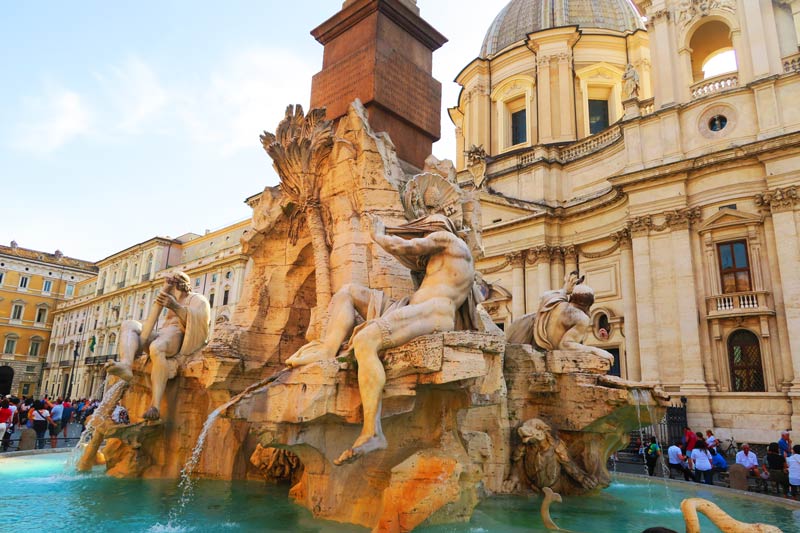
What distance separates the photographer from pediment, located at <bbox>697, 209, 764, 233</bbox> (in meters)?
18.1

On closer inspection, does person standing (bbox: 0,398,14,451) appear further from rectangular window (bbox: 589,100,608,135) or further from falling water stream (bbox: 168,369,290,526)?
rectangular window (bbox: 589,100,608,135)

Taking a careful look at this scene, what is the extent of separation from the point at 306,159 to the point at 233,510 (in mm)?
4111

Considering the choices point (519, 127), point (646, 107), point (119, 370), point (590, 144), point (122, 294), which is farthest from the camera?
point (122, 294)

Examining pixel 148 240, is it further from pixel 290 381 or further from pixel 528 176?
pixel 290 381

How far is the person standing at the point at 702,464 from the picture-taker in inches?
383

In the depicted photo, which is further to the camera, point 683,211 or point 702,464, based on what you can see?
point 683,211

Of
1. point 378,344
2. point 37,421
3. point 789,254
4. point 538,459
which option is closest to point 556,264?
point 789,254

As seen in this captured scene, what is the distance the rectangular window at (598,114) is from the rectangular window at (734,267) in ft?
43.2

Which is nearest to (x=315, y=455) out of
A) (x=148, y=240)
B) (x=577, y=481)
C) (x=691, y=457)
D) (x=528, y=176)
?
(x=577, y=481)

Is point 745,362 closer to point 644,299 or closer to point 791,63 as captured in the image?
point 644,299

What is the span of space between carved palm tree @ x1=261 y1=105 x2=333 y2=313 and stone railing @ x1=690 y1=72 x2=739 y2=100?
61.2ft

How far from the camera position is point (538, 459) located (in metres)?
6.07

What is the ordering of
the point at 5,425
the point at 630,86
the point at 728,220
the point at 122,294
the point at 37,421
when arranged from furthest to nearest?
1. the point at 122,294
2. the point at 630,86
3. the point at 728,220
4. the point at 37,421
5. the point at 5,425

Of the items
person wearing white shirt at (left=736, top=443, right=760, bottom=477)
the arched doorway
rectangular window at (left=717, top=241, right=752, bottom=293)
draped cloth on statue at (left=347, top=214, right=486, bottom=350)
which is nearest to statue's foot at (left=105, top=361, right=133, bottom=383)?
draped cloth on statue at (left=347, top=214, right=486, bottom=350)
